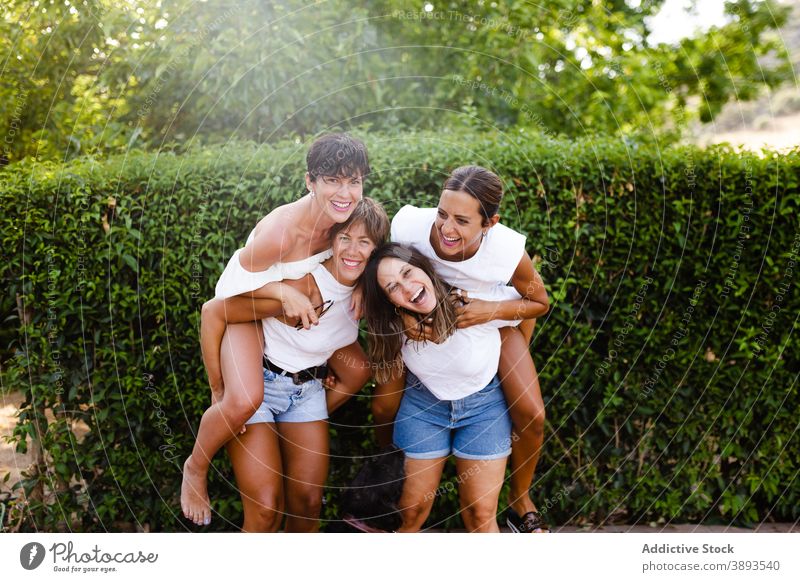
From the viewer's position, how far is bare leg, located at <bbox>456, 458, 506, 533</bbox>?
11.5 ft

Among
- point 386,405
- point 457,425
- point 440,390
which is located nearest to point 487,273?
point 440,390

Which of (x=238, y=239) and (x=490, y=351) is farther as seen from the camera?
(x=238, y=239)

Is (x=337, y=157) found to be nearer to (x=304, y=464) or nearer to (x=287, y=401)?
(x=287, y=401)

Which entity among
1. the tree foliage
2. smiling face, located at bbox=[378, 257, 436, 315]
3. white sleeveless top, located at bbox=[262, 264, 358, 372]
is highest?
the tree foliage

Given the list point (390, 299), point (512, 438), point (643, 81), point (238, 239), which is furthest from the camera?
point (643, 81)

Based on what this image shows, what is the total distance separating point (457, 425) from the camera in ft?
11.4

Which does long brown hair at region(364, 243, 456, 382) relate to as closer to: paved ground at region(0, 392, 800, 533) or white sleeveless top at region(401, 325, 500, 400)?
white sleeveless top at region(401, 325, 500, 400)

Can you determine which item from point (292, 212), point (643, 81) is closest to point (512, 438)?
point (292, 212)

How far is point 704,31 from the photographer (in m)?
8.40

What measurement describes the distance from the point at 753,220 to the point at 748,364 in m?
0.88

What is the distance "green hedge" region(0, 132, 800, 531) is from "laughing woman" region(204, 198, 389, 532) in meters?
0.61

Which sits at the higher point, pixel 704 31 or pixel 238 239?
pixel 704 31

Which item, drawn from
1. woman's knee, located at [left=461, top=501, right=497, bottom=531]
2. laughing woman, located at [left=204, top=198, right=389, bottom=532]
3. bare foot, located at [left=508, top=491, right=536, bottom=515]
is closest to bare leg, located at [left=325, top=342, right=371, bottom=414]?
laughing woman, located at [left=204, top=198, right=389, bottom=532]
